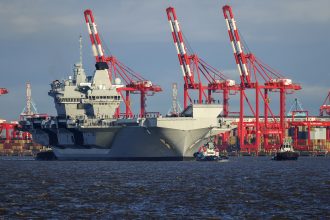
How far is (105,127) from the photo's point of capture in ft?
514

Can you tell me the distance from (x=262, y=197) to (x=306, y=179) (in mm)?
28044

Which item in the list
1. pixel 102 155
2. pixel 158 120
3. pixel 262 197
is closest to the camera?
pixel 262 197

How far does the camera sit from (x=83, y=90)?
561ft

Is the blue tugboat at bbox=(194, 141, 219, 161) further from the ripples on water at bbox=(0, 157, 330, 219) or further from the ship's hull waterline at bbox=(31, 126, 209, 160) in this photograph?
the ripples on water at bbox=(0, 157, 330, 219)

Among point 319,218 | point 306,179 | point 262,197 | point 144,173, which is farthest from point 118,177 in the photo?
point 319,218

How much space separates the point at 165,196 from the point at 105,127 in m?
78.7

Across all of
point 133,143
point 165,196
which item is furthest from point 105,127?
point 165,196

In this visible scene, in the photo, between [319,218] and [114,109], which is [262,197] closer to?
[319,218]

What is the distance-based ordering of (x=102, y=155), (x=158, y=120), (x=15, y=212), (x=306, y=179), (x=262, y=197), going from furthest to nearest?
1. (x=102, y=155)
2. (x=158, y=120)
3. (x=306, y=179)
4. (x=262, y=197)
5. (x=15, y=212)

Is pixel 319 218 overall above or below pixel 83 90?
below

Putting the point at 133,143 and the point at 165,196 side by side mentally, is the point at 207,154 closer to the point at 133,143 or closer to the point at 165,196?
the point at 133,143

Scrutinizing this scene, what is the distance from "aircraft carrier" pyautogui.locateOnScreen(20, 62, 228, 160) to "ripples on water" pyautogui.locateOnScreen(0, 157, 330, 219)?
36.2 meters

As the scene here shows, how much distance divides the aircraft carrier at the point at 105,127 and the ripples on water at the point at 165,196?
119ft

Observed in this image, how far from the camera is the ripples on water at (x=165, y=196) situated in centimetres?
6462
